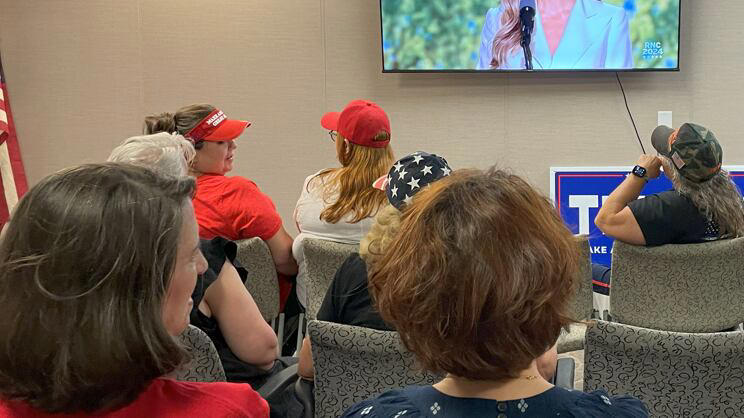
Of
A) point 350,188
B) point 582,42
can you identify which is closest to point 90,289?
point 350,188

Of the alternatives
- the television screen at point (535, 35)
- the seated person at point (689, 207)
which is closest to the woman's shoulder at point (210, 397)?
the seated person at point (689, 207)

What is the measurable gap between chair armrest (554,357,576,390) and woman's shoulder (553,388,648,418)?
0.60 m

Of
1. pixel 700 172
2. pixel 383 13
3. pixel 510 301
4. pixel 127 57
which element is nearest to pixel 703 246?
pixel 700 172

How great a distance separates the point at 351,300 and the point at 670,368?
0.74 m

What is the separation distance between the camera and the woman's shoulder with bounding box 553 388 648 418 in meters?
1.02

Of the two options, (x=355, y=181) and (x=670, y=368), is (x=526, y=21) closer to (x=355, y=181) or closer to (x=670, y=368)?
(x=355, y=181)

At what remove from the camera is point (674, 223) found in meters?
2.85

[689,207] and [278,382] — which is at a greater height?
[689,207]

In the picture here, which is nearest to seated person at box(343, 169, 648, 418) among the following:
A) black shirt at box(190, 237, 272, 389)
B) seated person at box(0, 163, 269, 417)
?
seated person at box(0, 163, 269, 417)

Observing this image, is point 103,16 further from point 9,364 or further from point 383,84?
point 9,364

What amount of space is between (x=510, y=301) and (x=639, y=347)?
61 centimetres

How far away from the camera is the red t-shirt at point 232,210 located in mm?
2963

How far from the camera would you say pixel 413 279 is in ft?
3.41

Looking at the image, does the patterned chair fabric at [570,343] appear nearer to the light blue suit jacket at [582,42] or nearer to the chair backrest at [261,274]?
the chair backrest at [261,274]
